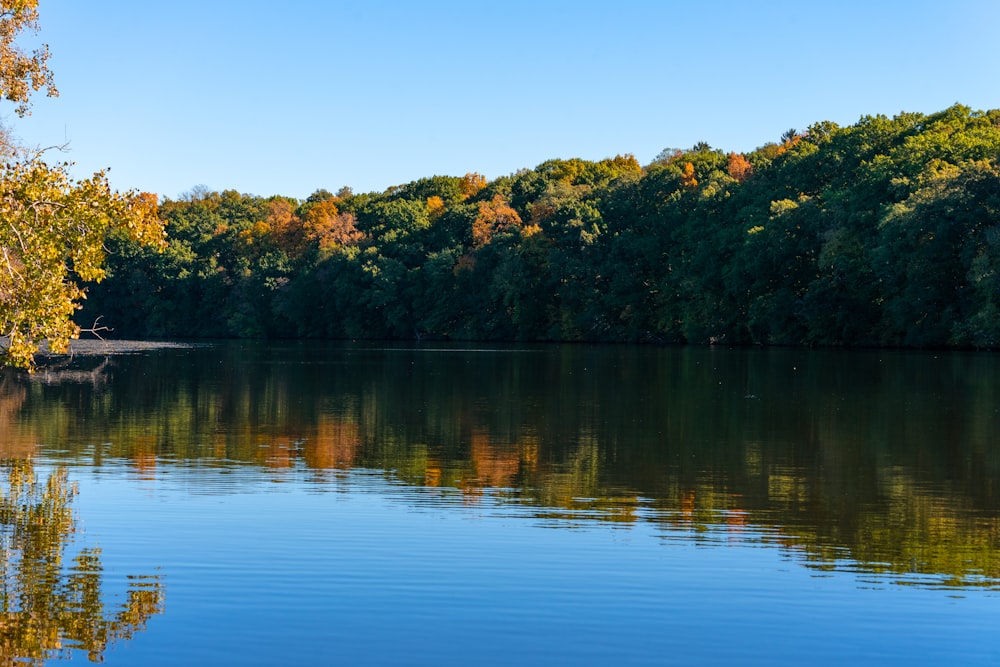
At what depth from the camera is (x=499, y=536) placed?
14797 mm

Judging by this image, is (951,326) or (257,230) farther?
(257,230)

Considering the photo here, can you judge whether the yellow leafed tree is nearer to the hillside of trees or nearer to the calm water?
the calm water

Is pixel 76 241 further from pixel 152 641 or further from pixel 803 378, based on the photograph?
pixel 803 378

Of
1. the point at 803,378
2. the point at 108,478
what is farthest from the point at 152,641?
the point at 803,378

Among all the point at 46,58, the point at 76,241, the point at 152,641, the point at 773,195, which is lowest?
the point at 152,641

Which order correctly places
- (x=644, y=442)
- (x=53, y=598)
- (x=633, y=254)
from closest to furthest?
1. (x=53, y=598)
2. (x=644, y=442)
3. (x=633, y=254)

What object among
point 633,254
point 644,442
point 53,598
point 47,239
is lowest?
point 53,598

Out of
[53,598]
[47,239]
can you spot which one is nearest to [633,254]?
[47,239]

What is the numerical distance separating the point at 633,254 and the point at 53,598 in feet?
318

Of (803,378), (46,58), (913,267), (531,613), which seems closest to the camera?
(531,613)

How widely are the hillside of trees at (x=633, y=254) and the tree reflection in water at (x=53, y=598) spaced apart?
214 ft

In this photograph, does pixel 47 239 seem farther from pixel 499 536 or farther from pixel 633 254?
pixel 633 254

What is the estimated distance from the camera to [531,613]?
11195 mm

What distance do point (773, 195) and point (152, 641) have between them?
298ft
